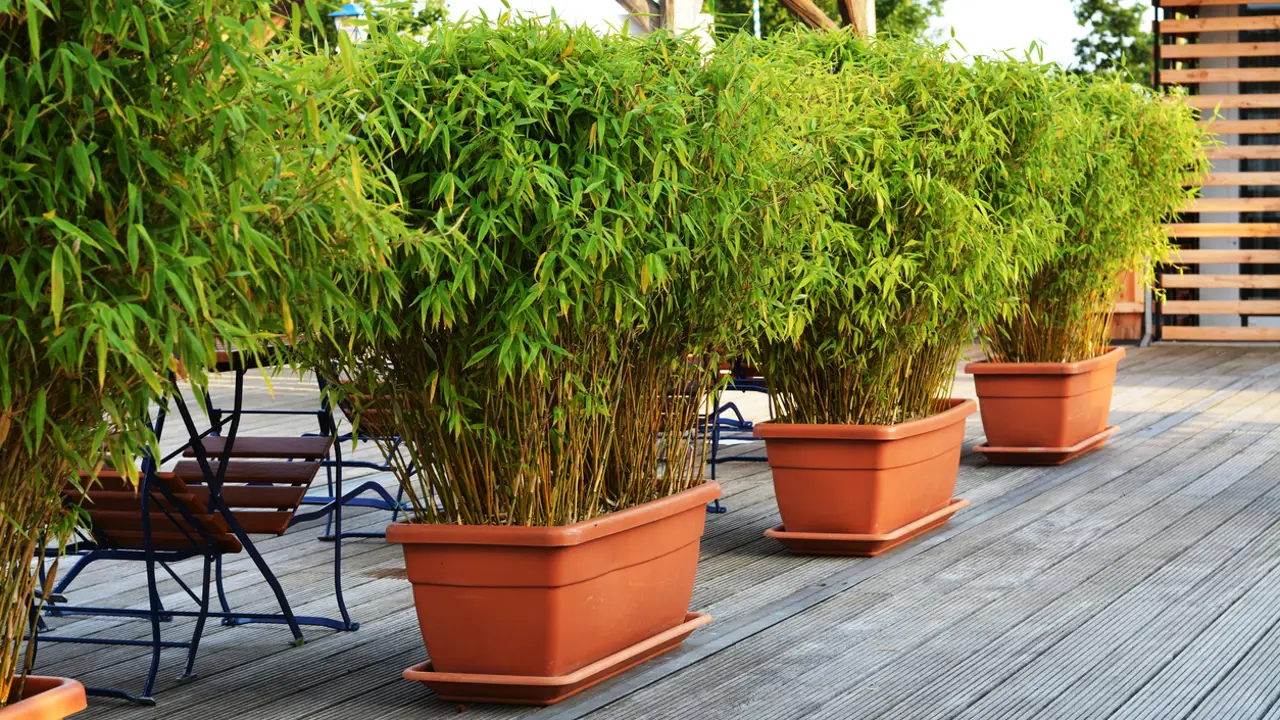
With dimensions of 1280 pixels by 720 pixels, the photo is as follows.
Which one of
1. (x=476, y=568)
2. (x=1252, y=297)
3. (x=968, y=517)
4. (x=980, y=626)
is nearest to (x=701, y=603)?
(x=980, y=626)

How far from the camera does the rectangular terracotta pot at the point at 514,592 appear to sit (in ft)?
10.5

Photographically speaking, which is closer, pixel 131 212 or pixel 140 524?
pixel 131 212

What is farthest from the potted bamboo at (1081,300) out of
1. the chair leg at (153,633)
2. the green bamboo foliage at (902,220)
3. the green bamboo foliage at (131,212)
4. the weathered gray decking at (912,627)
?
the green bamboo foliage at (131,212)

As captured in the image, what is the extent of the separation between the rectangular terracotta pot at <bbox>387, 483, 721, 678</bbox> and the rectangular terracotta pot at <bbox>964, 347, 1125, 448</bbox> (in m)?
3.51

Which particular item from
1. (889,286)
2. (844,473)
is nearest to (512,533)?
(889,286)

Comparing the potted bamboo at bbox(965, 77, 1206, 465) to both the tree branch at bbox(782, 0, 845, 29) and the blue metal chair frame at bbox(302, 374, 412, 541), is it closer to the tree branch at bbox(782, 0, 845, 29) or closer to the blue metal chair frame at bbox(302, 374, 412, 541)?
the tree branch at bbox(782, 0, 845, 29)

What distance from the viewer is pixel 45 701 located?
2.11m

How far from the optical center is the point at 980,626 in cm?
390

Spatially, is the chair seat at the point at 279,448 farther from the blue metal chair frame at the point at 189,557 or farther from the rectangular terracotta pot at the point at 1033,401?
the rectangular terracotta pot at the point at 1033,401

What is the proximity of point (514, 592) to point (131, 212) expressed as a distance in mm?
1565

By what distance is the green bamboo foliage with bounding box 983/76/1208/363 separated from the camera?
6.28 m

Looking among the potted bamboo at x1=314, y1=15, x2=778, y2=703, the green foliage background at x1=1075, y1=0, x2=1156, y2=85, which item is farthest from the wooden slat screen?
the green foliage background at x1=1075, y1=0, x2=1156, y2=85

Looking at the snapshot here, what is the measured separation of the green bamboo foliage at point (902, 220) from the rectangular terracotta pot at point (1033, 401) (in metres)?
1.35

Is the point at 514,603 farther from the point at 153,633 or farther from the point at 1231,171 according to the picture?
the point at 1231,171
